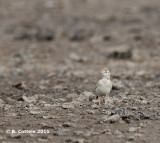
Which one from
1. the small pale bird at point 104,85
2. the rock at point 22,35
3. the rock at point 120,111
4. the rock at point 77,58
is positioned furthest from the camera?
the rock at point 22,35

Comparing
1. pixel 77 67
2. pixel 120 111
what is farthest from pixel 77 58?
pixel 120 111

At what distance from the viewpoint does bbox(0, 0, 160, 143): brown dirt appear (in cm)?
709

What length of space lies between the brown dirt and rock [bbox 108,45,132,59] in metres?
0.03

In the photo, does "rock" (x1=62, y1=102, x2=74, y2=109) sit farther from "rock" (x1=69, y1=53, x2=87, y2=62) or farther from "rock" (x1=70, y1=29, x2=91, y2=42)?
"rock" (x1=70, y1=29, x2=91, y2=42)

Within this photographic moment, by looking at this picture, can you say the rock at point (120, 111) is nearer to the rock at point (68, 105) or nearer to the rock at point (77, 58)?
the rock at point (68, 105)

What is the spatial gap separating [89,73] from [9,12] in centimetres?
1011

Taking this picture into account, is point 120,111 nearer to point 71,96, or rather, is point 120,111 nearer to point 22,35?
point 71,96

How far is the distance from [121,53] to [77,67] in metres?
1.84

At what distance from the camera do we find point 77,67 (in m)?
13.7

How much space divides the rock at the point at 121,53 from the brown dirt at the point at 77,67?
0.03 metres

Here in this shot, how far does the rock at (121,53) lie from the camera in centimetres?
1481

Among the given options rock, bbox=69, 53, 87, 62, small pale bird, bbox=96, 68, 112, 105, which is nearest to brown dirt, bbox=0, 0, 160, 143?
rock, bbox=69, 53, 87, 62

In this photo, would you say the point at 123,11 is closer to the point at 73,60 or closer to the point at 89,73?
the point at 73,60

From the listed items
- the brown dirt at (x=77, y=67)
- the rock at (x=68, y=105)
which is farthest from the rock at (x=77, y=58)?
the rock at (x=68, y=105)
